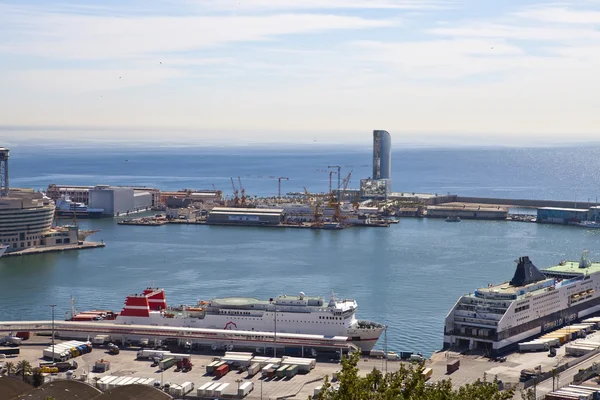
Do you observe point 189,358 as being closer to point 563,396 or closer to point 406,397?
point 563,396

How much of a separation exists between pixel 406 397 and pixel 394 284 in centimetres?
1386

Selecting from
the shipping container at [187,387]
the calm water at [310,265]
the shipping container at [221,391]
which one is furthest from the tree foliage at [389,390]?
the calm water at [310,265]

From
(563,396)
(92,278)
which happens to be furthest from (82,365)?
(92,278)

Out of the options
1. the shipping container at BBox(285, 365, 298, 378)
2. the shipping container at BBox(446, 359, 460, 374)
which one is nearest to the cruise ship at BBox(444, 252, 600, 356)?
the shipping container at BBox(446, 359, 460, 374)

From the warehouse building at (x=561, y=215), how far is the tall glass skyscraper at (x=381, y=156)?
12123 millimetres

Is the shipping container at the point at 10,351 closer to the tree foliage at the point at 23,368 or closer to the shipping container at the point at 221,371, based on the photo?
the tree foliage at the point at 23,368

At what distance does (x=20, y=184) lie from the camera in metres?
58.6

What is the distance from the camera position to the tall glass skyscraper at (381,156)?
48469mm

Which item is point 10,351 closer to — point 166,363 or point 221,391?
point 166,363

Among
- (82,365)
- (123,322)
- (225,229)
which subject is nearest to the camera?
(82,365)

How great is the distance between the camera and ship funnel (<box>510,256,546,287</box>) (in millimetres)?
17281

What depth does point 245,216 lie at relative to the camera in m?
36.8

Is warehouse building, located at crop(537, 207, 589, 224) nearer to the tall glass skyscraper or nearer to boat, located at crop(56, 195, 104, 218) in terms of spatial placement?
the tall glass skyscraper

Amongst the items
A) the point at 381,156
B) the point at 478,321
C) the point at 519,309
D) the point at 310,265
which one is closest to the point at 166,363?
the point at 478,321
